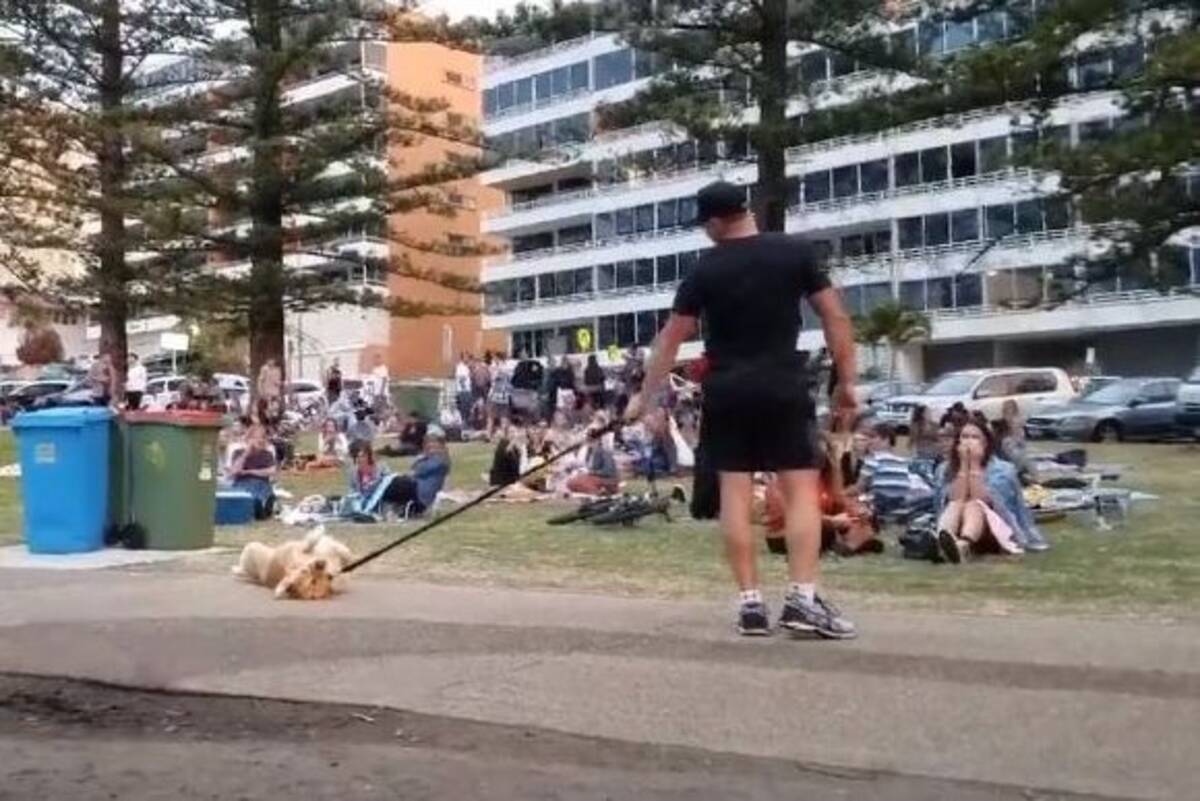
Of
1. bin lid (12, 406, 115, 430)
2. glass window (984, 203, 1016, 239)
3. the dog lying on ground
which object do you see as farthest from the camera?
glass window (984, 203, 1016, 239)

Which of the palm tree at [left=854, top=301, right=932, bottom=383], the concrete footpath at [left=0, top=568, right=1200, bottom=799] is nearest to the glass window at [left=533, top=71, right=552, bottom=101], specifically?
the palm tree at [left=854, top=301, right=932, bottom=383]

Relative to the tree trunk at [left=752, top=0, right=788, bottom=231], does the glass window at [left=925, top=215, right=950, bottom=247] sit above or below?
above

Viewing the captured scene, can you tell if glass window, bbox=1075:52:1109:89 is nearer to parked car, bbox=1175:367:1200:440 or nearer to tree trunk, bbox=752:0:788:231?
tree trunk, bbox=752:0:788:231

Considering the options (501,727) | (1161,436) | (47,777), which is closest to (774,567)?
(501,727)

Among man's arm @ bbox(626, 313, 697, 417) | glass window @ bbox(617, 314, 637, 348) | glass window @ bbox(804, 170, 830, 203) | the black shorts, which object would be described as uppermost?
glass window @ bbox(804, 170, 830, 203)

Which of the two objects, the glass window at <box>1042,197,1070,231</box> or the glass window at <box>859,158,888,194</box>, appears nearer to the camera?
the glass window at <box>1042,197,1070,231</box>

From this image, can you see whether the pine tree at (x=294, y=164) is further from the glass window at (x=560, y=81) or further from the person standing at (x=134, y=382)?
the glass window at (x=560, y=81)

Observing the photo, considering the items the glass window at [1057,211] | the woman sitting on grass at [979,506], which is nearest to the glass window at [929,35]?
the glass window at [1057,211]

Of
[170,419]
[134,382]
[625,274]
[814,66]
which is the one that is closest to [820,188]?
[625,274]

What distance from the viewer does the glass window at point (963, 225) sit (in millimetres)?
61031

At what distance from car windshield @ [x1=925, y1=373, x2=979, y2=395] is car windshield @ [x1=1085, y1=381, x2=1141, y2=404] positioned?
8.09ft

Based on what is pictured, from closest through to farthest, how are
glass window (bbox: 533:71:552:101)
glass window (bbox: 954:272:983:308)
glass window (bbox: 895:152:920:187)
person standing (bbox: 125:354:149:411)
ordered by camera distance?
person standing (bbox: 125:354:149:411)
glass window (bbox: 895:152:920:187)
glass window (bbox: 954:272:983:308)
glass window (bbox: 533:71:552:101)

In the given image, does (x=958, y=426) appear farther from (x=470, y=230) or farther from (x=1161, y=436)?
(x=470, y=230)

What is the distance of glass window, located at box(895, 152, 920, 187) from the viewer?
6259 centimetres
